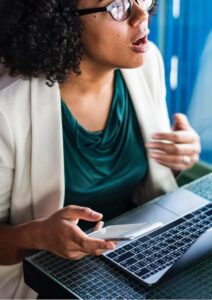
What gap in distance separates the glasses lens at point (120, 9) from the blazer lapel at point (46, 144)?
0.76ft

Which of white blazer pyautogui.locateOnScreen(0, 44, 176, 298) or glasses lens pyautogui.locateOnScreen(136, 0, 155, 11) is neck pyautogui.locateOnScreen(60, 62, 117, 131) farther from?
glasses lens pyautogui.locateOnScreen(136, 0, 155, 11)

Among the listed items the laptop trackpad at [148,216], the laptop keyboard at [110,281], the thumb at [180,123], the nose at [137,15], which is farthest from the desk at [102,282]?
the nose at [137,15]

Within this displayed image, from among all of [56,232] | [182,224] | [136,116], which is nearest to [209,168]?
[136,116]

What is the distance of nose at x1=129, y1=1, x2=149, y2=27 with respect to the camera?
127 centimetres

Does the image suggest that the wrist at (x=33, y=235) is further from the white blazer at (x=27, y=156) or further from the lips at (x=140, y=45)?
the lips at (x=140, y=45)

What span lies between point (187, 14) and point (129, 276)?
1.34 meters

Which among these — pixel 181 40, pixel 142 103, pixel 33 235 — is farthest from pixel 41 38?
pixel 181 40

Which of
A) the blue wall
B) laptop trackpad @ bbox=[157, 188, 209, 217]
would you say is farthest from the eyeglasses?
the blue wall

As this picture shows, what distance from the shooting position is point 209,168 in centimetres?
166

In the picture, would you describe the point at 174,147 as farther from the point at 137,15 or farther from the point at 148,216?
the point at 137,15

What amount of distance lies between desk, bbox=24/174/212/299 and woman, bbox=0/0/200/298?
68 millimetres

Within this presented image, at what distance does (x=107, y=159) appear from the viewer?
4.81 feet

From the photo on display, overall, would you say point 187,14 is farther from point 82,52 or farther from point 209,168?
point 82,52

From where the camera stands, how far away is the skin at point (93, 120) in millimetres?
1070
